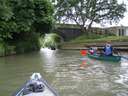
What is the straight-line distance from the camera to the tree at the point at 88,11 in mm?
64688

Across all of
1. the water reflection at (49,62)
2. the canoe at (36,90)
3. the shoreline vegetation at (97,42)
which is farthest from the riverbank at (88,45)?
the canoe at (36,90)

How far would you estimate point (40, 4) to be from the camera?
4369 centimetres

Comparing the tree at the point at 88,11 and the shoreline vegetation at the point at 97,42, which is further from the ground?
the tree at the point at 88,11

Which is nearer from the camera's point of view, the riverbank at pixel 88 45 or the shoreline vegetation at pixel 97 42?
the riverbank at pixel 88 45

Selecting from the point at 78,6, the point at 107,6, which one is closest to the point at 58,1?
the point at 78,6

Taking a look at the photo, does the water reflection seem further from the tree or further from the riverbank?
the tree

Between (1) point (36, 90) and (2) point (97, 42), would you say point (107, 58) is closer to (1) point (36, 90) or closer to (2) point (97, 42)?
(1) point (36, 90)

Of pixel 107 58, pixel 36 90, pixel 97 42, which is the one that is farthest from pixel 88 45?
pixel 36 90

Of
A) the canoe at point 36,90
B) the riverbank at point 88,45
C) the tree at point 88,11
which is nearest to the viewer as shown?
the canoe at point 36,90

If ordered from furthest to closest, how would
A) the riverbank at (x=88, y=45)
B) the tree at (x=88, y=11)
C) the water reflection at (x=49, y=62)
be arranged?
the tree at (x=88, y=11)
the riverbank at (x=88, y=45)
the water reflection at (x=49, y=62)

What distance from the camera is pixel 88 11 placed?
64.8 meters

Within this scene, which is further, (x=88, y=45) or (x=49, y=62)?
(x=88, y=45)

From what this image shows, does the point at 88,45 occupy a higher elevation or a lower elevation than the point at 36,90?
lower

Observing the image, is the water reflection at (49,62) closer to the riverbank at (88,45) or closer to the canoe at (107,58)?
the canoe at (107,58)
